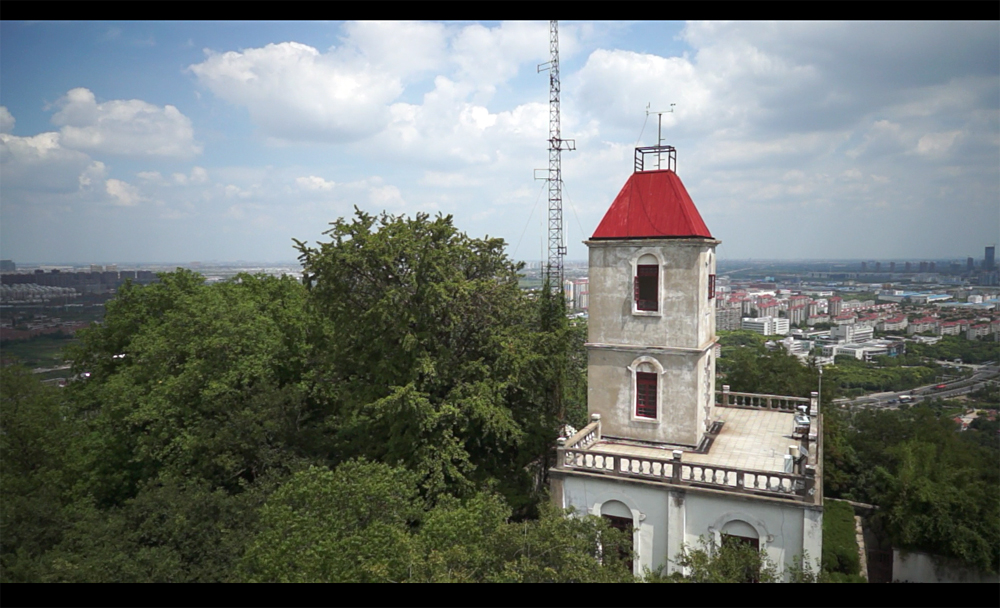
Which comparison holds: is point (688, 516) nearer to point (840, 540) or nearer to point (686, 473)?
point (686, 473)

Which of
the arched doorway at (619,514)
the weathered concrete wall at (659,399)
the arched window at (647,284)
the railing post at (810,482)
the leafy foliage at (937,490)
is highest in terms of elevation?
the arched window at (647,284)

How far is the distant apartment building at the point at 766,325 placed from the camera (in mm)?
34219

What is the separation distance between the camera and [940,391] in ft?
51.9

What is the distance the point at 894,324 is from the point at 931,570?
24.9 feet

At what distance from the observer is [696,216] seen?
16203 millimetres

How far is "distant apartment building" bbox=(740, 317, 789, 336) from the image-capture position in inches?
1347

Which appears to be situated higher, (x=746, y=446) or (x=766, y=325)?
(x=766, y=325)

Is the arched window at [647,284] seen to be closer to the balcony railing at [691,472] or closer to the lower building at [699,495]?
Answer: the lower building at [699,495]

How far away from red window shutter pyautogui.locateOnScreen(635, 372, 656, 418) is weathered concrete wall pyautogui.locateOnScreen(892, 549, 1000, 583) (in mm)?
9740

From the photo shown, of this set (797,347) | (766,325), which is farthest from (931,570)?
(766,325)

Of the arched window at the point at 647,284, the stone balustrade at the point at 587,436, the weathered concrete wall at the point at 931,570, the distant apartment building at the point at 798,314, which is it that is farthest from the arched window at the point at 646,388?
the distant apartment building at the point at 798,314

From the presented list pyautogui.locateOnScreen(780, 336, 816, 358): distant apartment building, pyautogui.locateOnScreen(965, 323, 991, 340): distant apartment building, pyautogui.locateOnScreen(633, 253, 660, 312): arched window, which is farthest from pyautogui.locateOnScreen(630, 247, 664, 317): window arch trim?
pyautogui.locateOnScreen(780, 336, 816, 358): distant apartment building

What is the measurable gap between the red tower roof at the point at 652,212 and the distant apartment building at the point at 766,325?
805 inches
